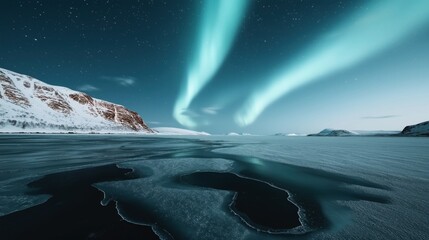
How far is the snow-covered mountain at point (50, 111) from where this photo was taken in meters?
81.1

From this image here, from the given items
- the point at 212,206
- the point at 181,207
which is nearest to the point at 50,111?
the point at 181,207

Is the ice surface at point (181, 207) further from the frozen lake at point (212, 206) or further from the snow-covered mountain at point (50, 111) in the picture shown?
the snow-covered mountain at point (50, 111)

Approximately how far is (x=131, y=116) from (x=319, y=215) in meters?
188

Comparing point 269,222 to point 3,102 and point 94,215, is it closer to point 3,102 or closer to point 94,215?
point 94,215

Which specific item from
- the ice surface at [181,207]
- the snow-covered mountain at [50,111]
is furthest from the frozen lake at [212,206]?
the snow-covered mountain at [50,111]

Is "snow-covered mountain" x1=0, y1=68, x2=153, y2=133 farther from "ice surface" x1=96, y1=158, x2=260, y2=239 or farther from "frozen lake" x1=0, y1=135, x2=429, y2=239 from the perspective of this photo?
"ice surface" x1=96, y1=158, x2=260, y2=239

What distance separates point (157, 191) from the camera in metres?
5.61

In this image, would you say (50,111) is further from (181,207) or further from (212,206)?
(212,206)

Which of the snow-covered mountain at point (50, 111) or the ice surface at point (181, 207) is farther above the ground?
the snow-covered mountain at point (50, 111)

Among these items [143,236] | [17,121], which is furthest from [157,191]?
[17,121]

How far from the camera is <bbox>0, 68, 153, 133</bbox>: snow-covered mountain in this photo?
3194 inches

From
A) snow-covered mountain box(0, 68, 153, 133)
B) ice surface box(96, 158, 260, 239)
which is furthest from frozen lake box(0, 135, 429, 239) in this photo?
snow-covered mountain box(0, 68, 153, 133)

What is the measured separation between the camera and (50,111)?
351 ft

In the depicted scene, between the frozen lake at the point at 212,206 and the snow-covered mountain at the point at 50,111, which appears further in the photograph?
the snow-covered mountain at the point at 50,111
